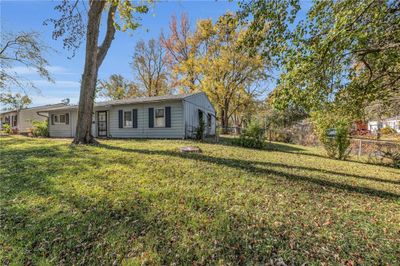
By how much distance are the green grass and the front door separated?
32.3 feet

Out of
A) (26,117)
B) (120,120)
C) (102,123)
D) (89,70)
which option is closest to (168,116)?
(120,120)

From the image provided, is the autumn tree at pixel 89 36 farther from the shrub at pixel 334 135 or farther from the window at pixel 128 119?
the shrub at pixel 334 135

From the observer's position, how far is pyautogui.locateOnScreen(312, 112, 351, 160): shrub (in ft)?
30.5

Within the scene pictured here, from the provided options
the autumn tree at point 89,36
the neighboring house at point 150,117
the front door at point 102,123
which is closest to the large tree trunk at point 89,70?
the autumn tree at point 89,36

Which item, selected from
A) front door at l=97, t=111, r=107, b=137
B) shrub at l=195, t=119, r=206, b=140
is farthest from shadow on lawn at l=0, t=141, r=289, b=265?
front door at l=97, t=111, r=107, b=137

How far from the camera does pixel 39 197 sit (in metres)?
3.76

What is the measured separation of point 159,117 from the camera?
13.4 m

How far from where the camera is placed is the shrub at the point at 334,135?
9.30 m

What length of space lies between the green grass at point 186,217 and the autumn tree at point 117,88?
28.8m

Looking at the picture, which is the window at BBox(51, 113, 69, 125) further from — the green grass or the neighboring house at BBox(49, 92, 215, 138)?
the green grass

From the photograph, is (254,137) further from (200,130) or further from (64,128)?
(64,128)

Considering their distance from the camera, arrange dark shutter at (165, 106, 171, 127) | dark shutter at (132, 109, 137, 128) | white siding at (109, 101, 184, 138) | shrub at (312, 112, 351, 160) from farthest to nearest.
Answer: dark shutter at (132, 109, 137, 128)
dark shutter at (165, 106, 171, 127)
white siding at (109, 101, 184, 138)
shrub at (312, 112, 351, 160)

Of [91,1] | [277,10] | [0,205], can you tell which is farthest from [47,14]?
[277,10]

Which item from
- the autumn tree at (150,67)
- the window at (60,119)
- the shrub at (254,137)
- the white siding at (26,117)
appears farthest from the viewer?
the autumn tree at (150,67)
